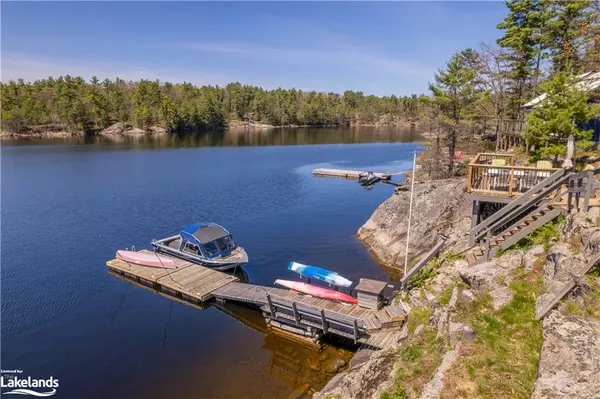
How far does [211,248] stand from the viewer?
92.2 feet

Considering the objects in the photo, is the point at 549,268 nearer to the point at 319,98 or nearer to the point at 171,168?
the point at 171,168

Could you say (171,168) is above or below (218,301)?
above

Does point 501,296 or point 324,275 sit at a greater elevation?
point 501,296

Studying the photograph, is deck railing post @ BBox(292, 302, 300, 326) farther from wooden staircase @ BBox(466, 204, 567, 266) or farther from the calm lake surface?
wooden staircase @ BBox(466, 204, 567, 266)

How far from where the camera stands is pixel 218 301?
78.9 feet

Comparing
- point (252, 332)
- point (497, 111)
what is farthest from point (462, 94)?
point (252, 332)

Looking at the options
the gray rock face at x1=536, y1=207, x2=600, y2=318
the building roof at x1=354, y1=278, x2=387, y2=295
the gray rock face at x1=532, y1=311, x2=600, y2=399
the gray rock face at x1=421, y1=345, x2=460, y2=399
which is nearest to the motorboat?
the building roof at x1=354, y1=278, x2=387, y2=295

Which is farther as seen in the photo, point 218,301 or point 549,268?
point 218,301

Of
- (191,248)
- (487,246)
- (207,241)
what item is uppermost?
(487,246)

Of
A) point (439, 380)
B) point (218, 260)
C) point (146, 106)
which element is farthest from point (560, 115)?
point (146, 106)

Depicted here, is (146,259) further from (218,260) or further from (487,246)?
(487,246)

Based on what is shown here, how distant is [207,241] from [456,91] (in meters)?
31.2

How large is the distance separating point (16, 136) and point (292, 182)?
10522 cm

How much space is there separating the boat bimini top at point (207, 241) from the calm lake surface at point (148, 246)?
7.95ft
